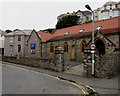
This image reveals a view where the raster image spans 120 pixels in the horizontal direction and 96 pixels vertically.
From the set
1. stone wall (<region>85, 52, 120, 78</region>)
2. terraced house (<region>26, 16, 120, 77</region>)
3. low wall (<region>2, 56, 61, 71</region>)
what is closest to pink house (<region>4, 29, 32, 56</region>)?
terraced house (<region>26, 16, 120, 77</region>)

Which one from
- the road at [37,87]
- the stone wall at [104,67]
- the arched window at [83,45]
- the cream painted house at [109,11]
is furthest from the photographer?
the cream painted house at [109,11]

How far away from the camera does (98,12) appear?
76688 millimetres

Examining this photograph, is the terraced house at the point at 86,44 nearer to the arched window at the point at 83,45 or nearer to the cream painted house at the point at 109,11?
the arched window at the point at 83,45

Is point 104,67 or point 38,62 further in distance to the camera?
point 38,62

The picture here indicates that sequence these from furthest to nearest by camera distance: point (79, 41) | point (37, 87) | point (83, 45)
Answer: point (79, 41)
point (83, 45)
point (37, 87)

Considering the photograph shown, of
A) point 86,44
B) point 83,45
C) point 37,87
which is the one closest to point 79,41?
point 83,45

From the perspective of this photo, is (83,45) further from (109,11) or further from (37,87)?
(109,11)

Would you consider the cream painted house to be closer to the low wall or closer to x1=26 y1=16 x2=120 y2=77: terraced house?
x1=26 y1=16 x2=120 y2=77: terraced house

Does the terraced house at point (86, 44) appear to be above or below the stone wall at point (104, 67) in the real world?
above

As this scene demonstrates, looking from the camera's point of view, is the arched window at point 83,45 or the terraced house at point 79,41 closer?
the terraced house at point 79,41

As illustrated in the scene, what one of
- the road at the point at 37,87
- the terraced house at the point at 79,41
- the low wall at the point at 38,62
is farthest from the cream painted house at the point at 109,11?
the road at the point at 37,87

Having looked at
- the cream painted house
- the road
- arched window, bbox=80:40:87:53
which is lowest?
the road

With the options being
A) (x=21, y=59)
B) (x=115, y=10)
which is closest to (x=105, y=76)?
(x=21, y=59)

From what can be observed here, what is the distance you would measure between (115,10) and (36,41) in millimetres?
42550
